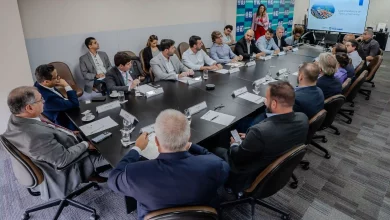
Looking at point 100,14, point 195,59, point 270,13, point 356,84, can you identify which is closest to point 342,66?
point 356,84

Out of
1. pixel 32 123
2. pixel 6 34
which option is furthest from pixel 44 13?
pixel 32 123

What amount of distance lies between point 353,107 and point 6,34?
18.1 feet

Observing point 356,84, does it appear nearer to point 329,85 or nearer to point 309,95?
point 329,85

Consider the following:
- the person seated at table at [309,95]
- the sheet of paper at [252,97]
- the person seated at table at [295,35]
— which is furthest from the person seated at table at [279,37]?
the person seated at table at [309,95]

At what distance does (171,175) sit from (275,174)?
31.7 inches

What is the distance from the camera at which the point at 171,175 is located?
4.05 feet

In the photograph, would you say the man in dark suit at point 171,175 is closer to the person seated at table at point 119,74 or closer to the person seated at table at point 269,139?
the person seated at table at point 269,139

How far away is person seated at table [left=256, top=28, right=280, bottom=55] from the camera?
17.4 ft

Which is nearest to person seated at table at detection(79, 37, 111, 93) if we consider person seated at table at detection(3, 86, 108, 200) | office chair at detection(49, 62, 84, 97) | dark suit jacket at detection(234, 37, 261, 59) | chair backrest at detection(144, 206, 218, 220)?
office chair at detection(49, 62, 84, 97)

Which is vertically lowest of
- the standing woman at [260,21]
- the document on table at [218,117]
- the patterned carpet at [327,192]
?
the patterned carpet at [327,192]

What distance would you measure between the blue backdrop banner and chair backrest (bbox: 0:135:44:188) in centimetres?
637

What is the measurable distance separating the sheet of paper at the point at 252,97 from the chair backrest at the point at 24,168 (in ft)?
6.74

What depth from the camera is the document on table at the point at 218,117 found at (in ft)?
7.40

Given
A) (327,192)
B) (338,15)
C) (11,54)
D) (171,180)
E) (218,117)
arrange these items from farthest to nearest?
(338,15) → (11,54) → (327,192) → (218,117) → (171,180)
